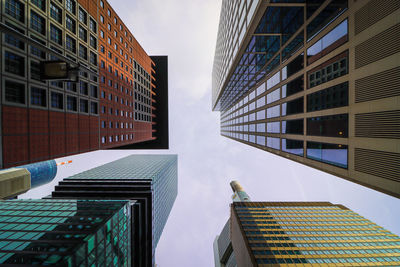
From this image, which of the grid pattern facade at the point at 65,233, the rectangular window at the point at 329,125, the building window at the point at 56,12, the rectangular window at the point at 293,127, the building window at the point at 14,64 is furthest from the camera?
the building window at the point at 56,12

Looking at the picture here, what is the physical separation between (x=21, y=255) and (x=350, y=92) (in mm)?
38450

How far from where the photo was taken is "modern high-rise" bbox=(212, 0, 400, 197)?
1014 cm

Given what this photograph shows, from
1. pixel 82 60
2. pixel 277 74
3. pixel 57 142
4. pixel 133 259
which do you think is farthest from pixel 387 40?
pixel 133 259

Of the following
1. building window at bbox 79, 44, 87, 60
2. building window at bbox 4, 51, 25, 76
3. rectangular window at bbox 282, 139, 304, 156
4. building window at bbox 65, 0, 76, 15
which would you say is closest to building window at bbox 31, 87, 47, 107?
building window at bbox 4, 51, 25, 76

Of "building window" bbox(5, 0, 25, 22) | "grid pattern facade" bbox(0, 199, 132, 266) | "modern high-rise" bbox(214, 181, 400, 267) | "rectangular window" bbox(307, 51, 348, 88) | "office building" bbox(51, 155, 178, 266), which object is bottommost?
"modern high-rise" bbox(214, 181, 400, 267)

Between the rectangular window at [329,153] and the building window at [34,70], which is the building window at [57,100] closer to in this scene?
the building window at [34,70]

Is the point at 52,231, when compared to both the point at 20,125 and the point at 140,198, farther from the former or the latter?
the point at 140,198

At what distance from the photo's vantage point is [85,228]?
22.6 m

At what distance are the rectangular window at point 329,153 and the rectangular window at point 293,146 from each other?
1.32 m

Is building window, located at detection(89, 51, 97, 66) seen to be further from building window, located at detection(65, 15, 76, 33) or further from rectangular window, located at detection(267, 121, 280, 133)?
rectangular window, located at detection(267, 121, 280, 133)

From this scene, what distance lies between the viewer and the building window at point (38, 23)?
1783cm

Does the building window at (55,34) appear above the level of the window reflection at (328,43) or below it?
above

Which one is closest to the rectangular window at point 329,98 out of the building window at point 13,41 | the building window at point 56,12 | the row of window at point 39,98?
the row of window at point 39,98

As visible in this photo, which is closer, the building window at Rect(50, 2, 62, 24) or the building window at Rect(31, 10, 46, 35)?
the building window at Rect(31, 10, 46, 35)
